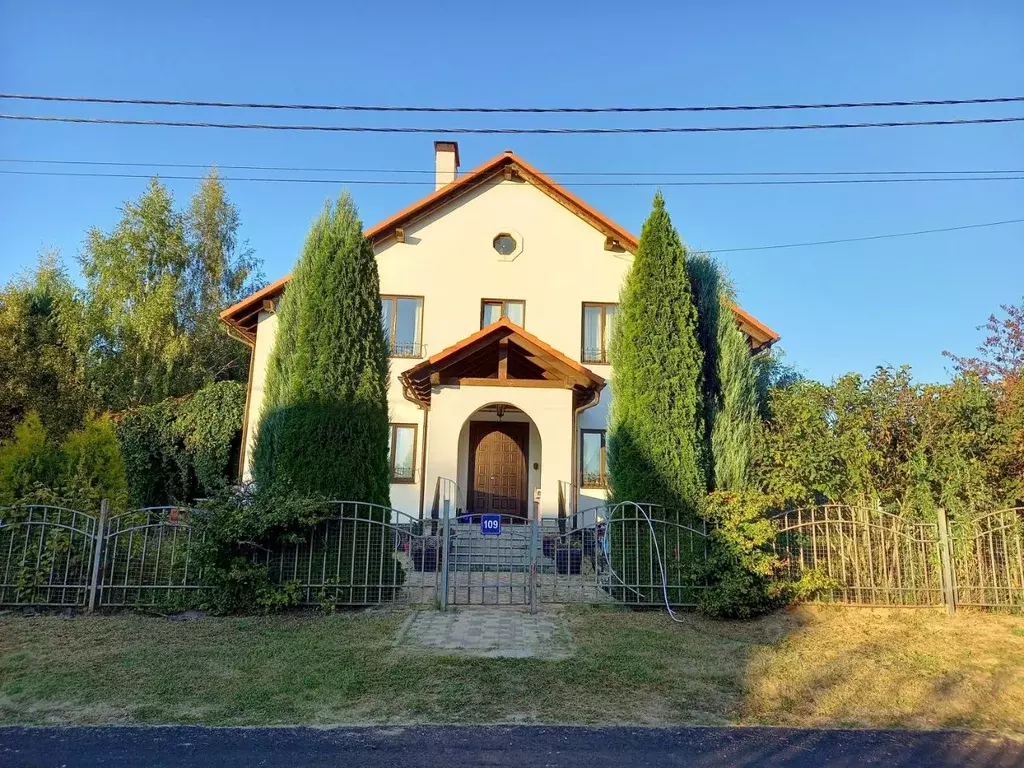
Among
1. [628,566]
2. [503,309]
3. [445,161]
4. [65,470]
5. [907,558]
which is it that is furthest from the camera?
[445,161]

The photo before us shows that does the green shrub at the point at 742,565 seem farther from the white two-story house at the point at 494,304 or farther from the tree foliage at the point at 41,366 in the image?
the tree foliage at the point at 41,366

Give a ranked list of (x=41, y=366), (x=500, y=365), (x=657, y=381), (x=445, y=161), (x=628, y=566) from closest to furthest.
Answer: (x=628, y=566) → (x=657, y=381) → (x=500, y=365) → (x=445, y=161) → (x=41, y=366)

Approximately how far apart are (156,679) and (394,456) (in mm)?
10356

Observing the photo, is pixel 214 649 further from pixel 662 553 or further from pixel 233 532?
pixel 662 553

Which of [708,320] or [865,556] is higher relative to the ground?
[708,320]

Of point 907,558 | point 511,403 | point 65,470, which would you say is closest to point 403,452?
point 511,403

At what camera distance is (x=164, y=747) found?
422 cm

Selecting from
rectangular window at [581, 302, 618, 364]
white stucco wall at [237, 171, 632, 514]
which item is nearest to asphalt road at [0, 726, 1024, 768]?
white stucco wall at [237, 171, 632, 514]

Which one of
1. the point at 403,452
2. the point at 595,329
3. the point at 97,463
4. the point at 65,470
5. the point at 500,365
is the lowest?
the point at 65,470

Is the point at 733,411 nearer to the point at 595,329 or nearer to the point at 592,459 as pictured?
the point at 592,459

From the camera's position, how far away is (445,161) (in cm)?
1872

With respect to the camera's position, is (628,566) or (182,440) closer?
(628,566)

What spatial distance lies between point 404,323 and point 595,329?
4.88m

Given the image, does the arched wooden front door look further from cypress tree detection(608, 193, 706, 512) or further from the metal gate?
cypress tree detection(608, 193, 706, 512)
